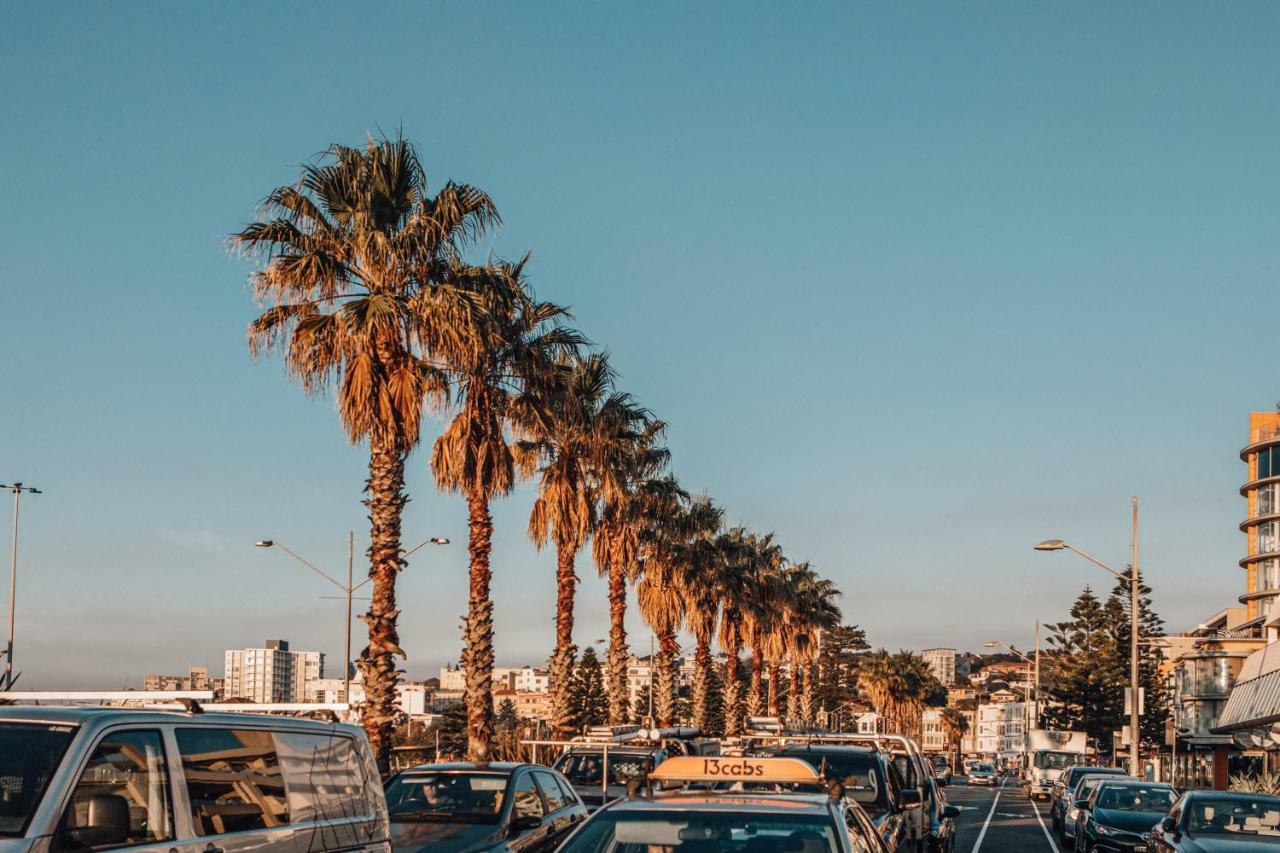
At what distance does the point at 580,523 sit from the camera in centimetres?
3600

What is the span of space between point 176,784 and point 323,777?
1.64 meters

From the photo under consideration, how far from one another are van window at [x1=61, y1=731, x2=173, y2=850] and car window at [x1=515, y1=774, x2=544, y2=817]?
6576 mm

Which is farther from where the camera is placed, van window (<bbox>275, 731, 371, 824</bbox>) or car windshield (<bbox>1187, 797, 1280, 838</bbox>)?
car windshield (<bbox>1187, 797, 1280, 838</bbox>)

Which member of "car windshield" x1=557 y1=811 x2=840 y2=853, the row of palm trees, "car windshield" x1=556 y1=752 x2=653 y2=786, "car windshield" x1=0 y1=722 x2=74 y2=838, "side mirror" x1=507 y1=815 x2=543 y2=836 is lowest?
"car windshield" x1=556 y1=752 x2=653 y2=786

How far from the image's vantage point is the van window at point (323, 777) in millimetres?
8312

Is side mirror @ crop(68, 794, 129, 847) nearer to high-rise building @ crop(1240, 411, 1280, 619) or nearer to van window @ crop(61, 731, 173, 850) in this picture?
van window @ crop(61, 731, 173, 850)

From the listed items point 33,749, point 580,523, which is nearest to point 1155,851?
point 33,749

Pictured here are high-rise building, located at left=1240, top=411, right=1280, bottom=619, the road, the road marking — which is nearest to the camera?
the road

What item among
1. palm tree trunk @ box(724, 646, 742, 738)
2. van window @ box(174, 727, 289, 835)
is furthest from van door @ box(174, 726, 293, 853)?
palm tree trunk @ box(724, 646, 742, 738)

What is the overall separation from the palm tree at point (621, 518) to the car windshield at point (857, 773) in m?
23.4

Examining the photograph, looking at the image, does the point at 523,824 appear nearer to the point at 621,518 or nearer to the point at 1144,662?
the point at 621,518

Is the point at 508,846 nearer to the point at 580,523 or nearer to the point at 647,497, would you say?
the point at 580,523

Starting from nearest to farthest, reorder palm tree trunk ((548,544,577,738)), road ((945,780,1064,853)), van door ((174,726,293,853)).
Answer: van door ((174,726,293,853)), road ((945,780,1064,853)), palm tree trunk ((548,544,577,738))

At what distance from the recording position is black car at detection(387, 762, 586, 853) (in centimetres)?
1259
